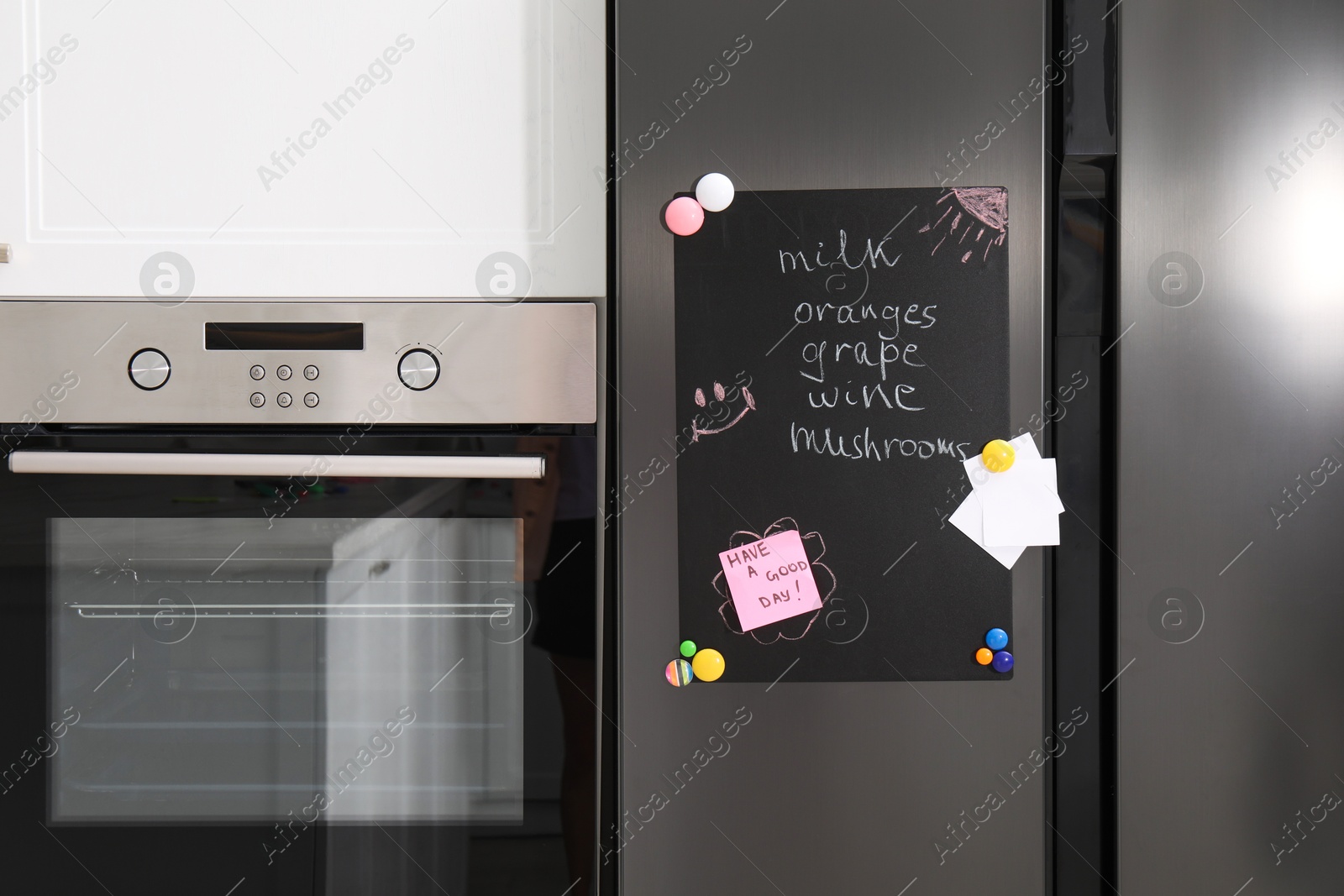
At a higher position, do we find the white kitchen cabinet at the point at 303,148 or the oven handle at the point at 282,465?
the white kitchen cabinet at the point at 303,148

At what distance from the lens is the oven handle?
2.65ft

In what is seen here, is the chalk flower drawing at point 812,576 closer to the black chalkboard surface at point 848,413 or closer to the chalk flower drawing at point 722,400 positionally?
the black chalkboard surface at point 848,413

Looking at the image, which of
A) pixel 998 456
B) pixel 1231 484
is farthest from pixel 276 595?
pixel 1231 484

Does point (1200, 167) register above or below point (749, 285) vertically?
above

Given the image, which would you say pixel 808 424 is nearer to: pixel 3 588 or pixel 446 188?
pixel 446 188

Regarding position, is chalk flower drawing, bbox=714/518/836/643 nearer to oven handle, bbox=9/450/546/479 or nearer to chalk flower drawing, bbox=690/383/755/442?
chalk flower drawing, bbox=690/383/755/442

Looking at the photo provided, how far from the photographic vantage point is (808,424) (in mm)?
753

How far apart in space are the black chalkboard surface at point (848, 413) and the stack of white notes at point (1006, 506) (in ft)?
0.04

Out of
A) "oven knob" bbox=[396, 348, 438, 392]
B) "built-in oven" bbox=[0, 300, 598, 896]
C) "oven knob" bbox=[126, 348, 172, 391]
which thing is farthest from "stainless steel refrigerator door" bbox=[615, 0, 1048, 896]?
"oven knob" bbox=[126, 348, 172, 391]

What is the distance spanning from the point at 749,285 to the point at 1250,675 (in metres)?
0.64

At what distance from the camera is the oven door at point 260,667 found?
817 mm

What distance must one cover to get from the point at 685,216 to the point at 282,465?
0.51 metres

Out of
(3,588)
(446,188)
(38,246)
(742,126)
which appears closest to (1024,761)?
(742,126)

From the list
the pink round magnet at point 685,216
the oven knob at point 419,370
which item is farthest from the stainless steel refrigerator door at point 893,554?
the oven knob at point 419,370
